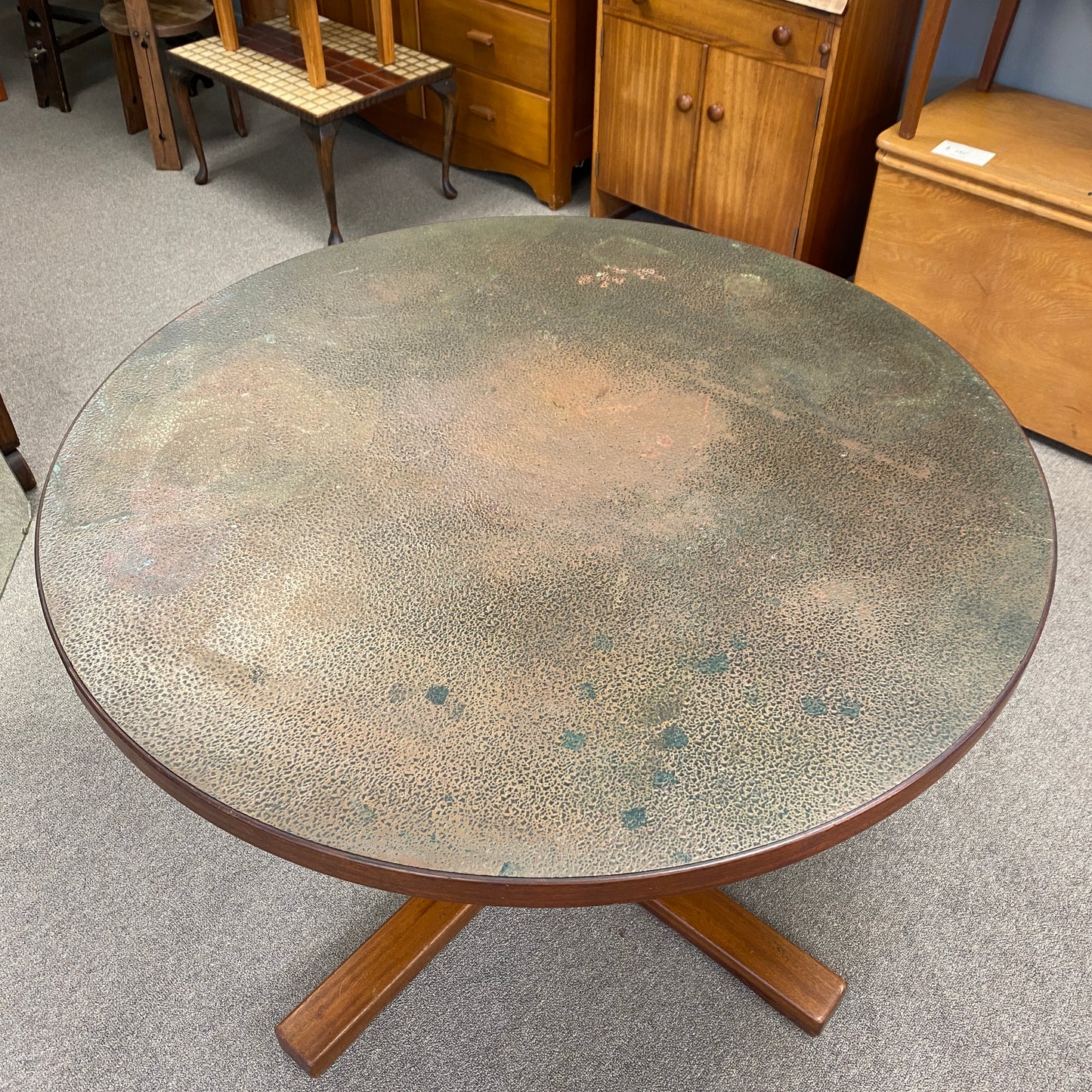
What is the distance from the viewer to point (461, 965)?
5.02 ft

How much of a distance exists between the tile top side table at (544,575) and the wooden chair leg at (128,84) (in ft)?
7.80

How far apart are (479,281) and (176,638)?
0.82 metres

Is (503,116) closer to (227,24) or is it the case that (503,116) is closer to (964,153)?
(227,24)

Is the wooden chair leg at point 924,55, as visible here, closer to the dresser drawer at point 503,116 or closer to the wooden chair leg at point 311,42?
the dresser drawer at point 503,116

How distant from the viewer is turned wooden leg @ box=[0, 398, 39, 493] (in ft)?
7.26

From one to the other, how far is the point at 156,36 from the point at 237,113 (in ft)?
1.53

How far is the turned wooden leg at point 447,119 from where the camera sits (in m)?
3.09

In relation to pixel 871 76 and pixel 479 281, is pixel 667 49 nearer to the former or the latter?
pixel 871 76

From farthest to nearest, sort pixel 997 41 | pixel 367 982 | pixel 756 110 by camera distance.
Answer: pixel 756 110, pixel 997 41, pixel 367 982

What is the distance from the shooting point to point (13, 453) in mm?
2244

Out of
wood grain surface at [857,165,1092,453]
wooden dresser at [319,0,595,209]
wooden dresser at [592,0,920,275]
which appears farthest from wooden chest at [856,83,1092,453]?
wooden dresser at [319,0,595,209]

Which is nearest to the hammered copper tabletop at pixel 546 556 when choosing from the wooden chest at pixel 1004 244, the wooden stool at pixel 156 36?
the wooden chest at pixel 1004 244

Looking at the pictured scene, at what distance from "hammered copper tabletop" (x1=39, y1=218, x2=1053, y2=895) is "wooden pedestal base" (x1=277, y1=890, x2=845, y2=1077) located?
0.53 m

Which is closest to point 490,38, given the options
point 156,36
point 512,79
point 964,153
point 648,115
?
point 512,79
